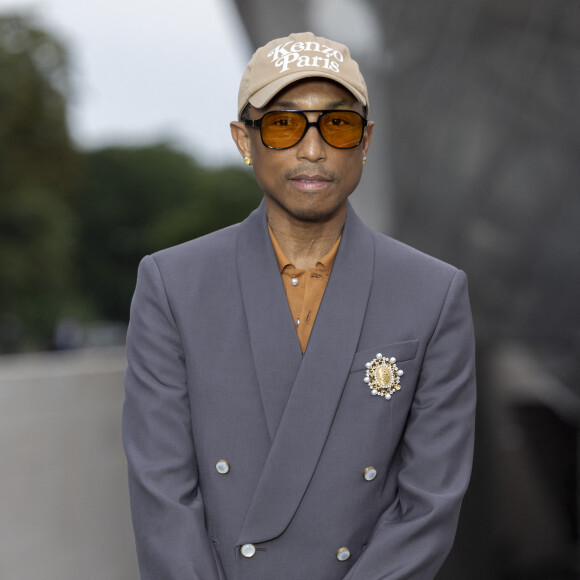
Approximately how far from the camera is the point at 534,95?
7707 millimetres

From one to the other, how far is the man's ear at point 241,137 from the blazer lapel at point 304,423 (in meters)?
0.40

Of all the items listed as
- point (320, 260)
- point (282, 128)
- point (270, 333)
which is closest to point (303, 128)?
point (282, 128)

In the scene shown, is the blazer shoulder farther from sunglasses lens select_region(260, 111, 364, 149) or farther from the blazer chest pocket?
sunglasses lens select_region(260, 111, 364, 149)

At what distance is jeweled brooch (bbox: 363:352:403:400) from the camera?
2254mm

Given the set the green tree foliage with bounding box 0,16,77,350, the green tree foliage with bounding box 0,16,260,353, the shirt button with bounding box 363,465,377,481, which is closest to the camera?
the shirt button with bounding box 363,465,377,481

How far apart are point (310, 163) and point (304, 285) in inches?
12.1

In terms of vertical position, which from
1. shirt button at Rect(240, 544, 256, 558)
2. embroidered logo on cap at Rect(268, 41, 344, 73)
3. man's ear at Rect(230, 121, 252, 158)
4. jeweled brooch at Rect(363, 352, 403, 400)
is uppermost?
embroidered logo on cap at Rect(268, 41, 344, 73)

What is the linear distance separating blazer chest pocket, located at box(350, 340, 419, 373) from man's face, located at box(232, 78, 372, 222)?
309 mm

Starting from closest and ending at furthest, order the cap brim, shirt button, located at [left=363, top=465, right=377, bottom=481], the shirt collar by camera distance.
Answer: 1. the cap brim
2. shirt button, located at [left=363, top=465, right=377, bottom=481]
3. the shirt collar

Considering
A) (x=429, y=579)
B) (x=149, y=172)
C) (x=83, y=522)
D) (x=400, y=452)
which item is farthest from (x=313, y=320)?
(x=149, y=172)

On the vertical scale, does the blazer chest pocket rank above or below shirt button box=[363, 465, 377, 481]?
above

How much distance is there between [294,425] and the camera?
2234 millimetres

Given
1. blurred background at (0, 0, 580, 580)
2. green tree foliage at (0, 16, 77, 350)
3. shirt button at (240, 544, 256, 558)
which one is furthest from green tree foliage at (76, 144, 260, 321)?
shirt button at (240, 544, 256, 558)

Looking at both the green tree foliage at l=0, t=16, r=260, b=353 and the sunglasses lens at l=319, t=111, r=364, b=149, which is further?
the green tree foliage at l=0, t=16, r=260, b=353
